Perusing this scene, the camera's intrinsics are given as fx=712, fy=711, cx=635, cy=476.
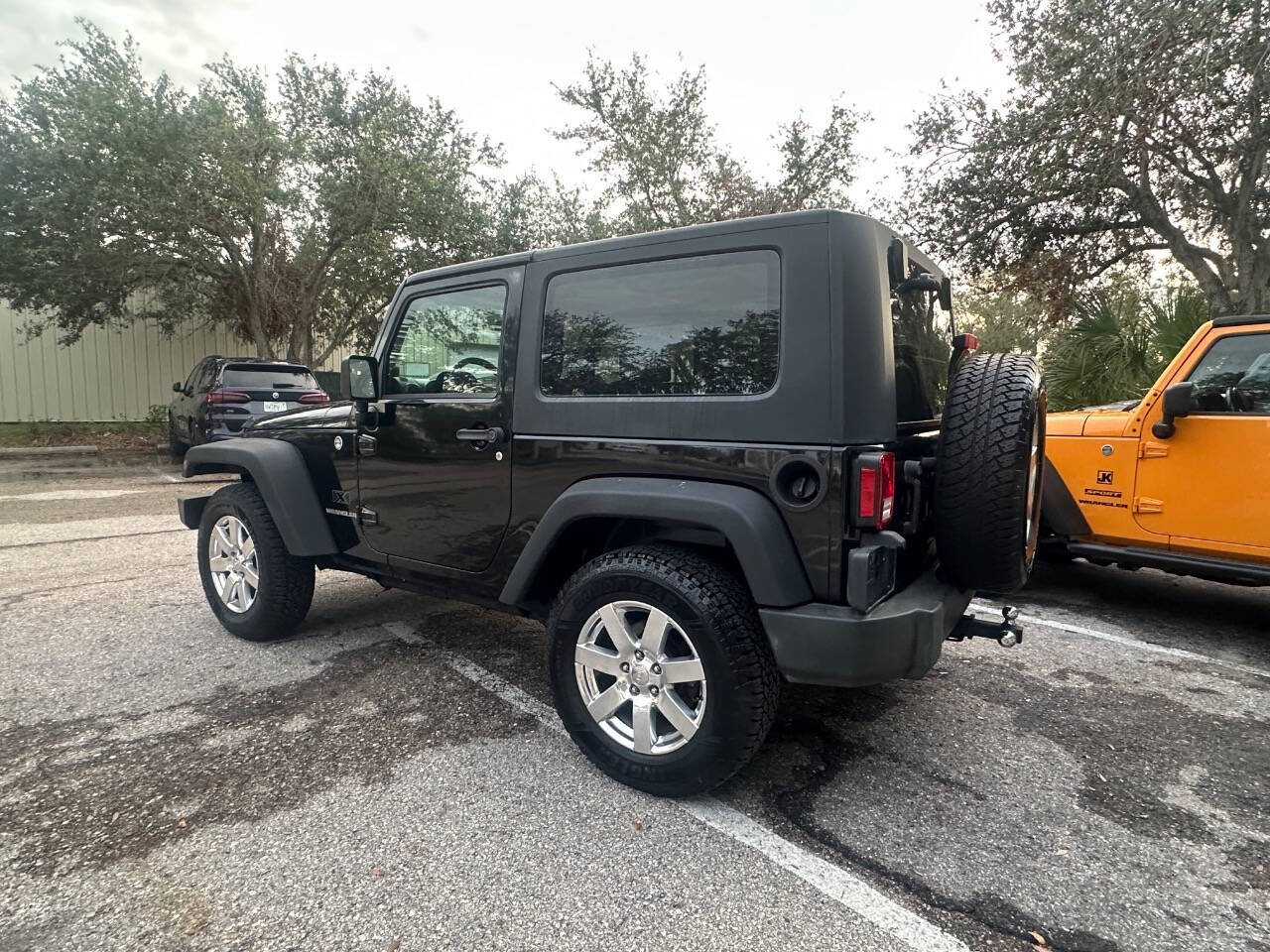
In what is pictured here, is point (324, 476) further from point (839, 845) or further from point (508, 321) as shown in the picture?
point (839, 845)

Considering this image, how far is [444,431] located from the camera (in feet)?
10.4

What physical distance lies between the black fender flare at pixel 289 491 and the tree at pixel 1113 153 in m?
8.77

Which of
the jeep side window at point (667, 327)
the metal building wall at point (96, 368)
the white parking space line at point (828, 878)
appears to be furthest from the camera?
the metal building wall at point (96, 368)

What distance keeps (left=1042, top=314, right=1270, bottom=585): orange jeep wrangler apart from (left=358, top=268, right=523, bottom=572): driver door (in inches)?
144

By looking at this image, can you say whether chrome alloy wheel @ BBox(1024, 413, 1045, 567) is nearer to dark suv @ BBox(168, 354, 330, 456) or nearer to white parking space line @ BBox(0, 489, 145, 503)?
dark suv @ BBox(168, 354, 330, 456)

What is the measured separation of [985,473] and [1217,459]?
266 centimetres

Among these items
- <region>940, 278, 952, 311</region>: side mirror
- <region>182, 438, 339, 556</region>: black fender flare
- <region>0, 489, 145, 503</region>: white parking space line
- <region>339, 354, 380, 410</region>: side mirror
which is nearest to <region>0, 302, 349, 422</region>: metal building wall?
<region>0, 489, 145, 503</region>: white parking space line

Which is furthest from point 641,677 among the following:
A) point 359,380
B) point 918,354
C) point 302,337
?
point 302,337

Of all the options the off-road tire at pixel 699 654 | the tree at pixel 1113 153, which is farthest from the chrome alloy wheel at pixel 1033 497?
the tree at pixel 1113 153

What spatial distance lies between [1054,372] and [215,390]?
11.3 m

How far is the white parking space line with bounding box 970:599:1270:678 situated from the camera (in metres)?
3.76

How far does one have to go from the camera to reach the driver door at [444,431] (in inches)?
118

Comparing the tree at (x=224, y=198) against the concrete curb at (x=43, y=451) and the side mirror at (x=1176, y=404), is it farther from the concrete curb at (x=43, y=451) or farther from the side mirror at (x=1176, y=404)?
the side mirror at (x=1176, y=404)

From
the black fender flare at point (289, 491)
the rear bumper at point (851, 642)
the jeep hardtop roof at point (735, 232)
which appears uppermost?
the jeep hardtop roof at point (735, 232)
